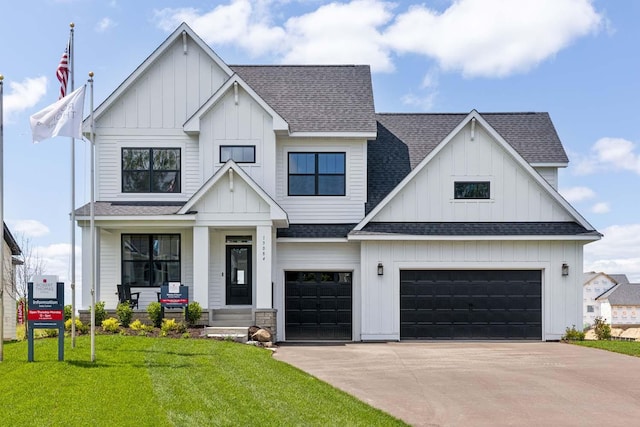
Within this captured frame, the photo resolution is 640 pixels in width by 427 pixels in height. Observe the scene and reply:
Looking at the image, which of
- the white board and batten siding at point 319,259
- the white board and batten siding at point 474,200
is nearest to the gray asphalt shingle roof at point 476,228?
the white board and batten siding at point 474,200

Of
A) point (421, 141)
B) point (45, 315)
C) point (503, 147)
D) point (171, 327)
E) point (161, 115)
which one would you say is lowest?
point (171, 327)

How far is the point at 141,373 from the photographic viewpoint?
12.3 metres

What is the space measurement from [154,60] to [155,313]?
8354 mm

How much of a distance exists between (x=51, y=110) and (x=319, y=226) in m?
10.8

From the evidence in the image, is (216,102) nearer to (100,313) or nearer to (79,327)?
(100,313)

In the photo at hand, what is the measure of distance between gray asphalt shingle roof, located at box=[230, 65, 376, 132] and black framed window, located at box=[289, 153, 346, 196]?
97 centimetres

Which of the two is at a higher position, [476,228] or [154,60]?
[154,60]

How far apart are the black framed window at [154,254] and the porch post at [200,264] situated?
6.22 ft

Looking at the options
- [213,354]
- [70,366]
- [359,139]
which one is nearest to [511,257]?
[359,139]

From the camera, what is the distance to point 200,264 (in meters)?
20.7

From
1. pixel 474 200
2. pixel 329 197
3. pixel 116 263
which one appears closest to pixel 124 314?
pixel 116 263

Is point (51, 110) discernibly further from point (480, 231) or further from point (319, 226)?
point (480, 231)

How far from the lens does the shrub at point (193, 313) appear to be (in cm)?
2002

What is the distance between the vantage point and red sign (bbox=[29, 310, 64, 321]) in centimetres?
1352
